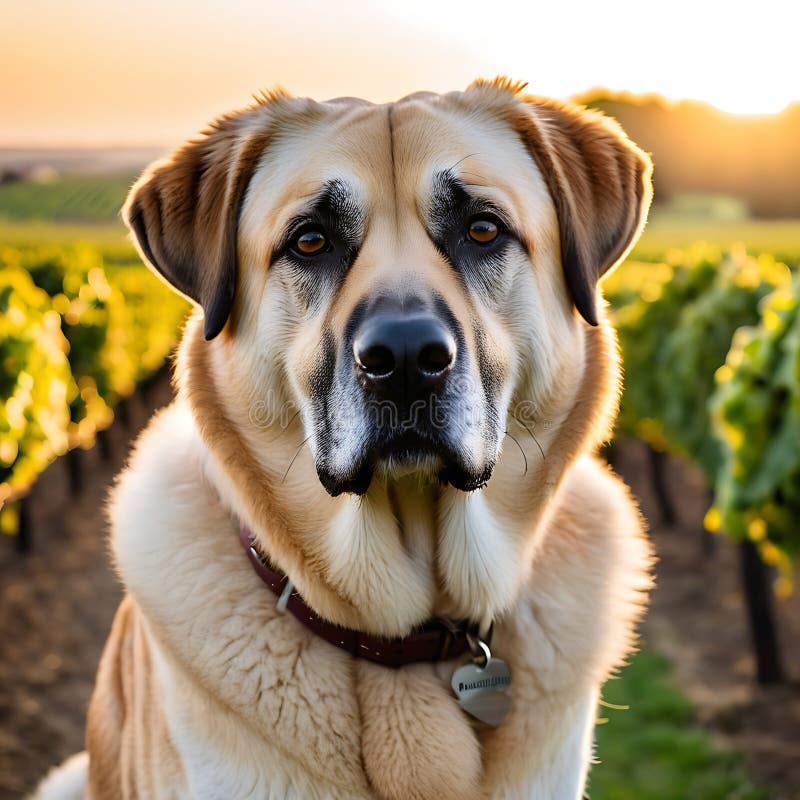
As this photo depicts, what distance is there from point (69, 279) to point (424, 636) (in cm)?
1369

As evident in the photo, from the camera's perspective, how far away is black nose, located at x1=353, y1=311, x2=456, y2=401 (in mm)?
2463

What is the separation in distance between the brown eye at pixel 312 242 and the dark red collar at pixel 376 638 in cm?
88

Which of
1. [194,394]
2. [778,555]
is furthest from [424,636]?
[778,555]

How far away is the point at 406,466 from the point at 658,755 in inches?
193

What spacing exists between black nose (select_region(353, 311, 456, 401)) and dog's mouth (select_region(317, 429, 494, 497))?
5.6 inches

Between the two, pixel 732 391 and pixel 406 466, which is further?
pixel 732 391

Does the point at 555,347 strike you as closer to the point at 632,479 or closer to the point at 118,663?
the point at 118,663

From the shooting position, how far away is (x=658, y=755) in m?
6.69

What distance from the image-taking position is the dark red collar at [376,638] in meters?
2.83

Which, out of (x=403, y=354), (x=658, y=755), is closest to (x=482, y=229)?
(x=403, y=354)

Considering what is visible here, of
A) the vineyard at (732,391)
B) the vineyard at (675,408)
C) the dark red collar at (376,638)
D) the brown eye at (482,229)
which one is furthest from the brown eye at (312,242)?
the vineyard at (732,391)

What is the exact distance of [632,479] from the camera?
51.6ft

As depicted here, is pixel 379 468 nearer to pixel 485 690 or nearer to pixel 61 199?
pixel 485 690

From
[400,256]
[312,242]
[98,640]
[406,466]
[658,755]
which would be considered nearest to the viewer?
[406,466]
